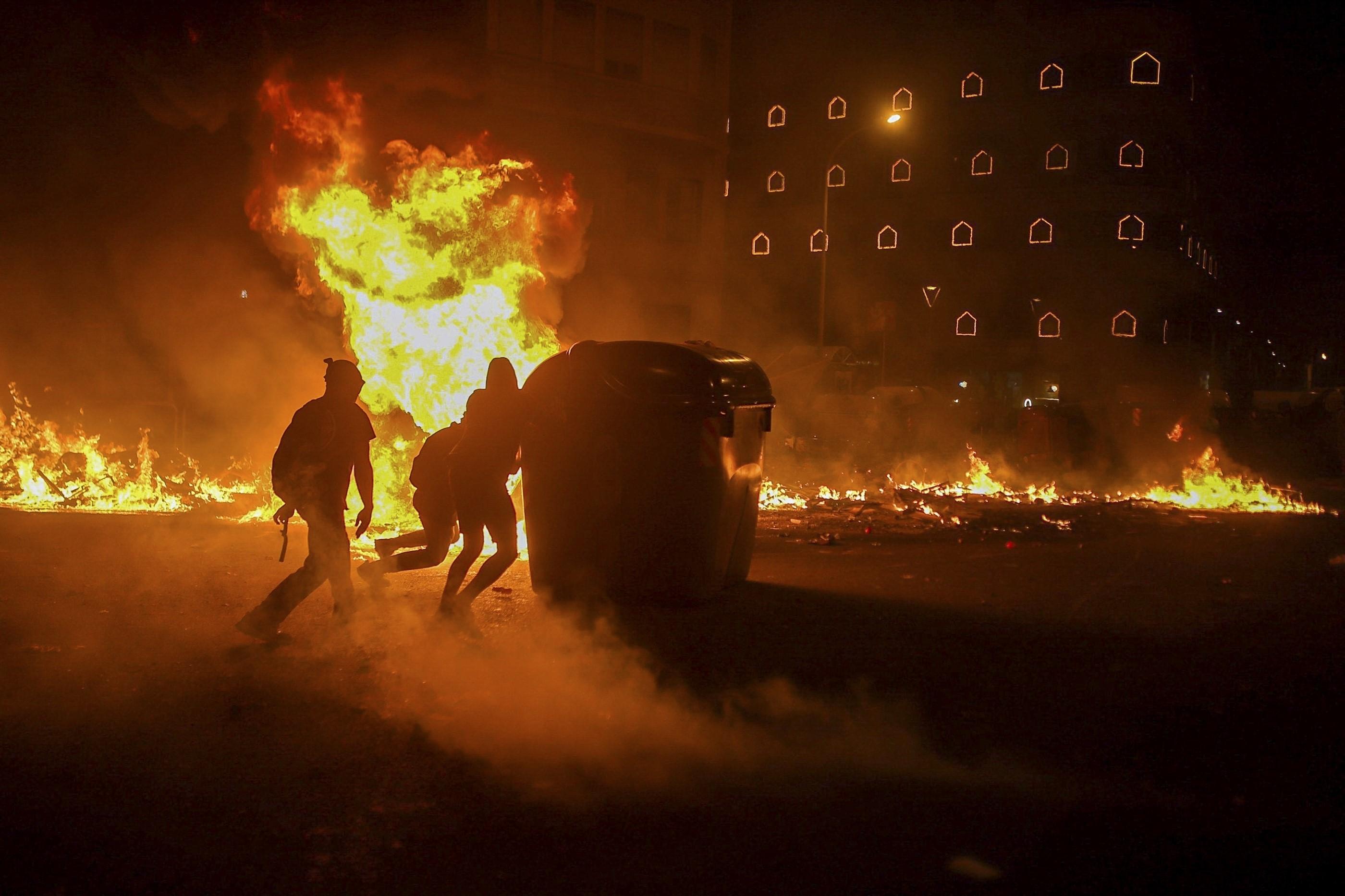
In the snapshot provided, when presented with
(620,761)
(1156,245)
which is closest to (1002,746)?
(620,761)

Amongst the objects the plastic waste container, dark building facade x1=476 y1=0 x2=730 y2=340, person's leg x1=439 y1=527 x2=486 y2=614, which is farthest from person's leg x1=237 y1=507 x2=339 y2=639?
dark building facade x1=476 y1=0 x2=730 y2=340

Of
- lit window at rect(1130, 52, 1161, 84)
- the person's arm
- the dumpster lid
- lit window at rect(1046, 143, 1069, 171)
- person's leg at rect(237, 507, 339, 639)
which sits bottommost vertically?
person's leg at rect(237, 507, 339, 639)

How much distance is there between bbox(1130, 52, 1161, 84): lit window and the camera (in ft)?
140

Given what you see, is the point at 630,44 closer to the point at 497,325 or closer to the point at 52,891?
the point at 497,325

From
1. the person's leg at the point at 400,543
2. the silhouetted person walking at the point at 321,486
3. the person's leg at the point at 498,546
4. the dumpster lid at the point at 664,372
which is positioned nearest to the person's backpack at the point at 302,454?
the silhouetted person walking at the point at 321,486

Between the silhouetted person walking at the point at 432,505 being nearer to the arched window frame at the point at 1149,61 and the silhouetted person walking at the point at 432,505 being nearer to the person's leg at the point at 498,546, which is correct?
the person's leg at the point at 498,546

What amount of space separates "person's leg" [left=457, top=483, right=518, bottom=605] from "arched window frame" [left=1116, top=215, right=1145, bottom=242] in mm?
42213

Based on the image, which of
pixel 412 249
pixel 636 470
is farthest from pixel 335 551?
pixel 412 249

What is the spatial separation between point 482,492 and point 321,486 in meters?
1.02

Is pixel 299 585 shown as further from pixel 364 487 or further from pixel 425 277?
pixel 425 277

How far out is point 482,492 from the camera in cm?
696

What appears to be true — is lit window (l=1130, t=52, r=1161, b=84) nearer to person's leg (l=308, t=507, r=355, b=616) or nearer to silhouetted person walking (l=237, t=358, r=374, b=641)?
silhouetted person walking (l=237, t=358, r=374, b=641)

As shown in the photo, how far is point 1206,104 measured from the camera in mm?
47375

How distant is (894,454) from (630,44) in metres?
13.3
